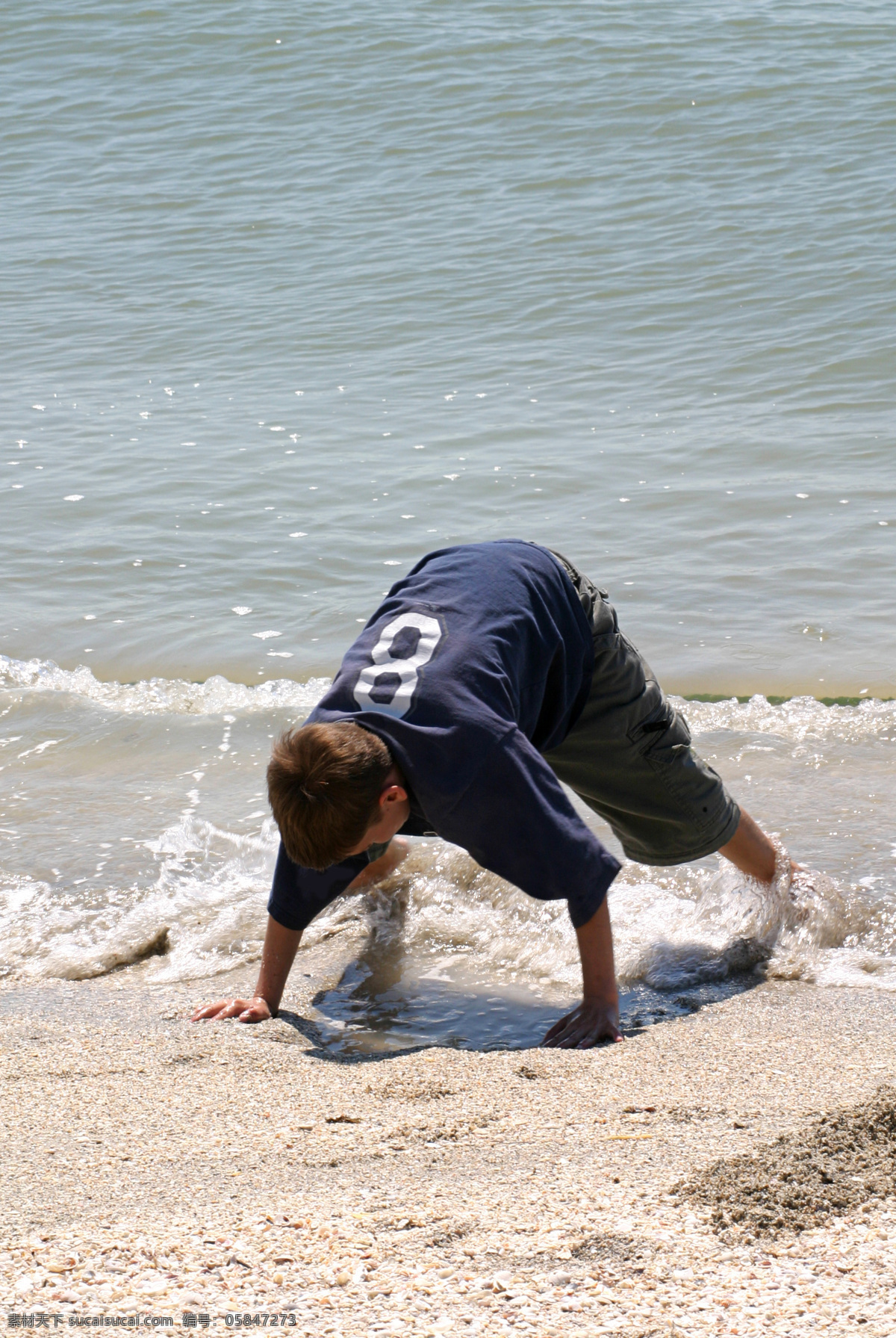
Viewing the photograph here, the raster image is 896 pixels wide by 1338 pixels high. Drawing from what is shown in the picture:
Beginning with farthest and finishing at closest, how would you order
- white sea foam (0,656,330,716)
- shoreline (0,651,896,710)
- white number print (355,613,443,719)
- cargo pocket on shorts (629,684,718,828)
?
white sea foam (0,656,330,716), shoreline (0,651,896,710), cargo pocket on shorts (629,684,718,828), white number print (355,613,443,719)

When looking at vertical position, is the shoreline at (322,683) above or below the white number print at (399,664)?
below

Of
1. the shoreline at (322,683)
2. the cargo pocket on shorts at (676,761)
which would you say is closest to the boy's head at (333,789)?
the cargo pocket on shorts at (676,761)

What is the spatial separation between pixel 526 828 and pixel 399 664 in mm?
412

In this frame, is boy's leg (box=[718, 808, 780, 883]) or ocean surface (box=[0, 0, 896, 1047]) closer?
boy's leg (box=[718, 808, 780, 883])

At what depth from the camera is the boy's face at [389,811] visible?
2.46 m

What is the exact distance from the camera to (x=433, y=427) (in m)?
8.55

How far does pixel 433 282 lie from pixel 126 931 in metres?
8.60

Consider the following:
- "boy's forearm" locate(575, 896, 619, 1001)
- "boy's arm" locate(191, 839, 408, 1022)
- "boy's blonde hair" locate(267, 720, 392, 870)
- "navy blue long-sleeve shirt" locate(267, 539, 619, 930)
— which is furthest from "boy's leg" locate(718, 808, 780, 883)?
"boy's blonde hair" locate(267, 720, 392, 870)

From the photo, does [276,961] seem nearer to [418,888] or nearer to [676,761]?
[418,888]

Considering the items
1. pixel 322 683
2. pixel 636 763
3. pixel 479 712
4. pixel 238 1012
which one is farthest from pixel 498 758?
pixel 322 683

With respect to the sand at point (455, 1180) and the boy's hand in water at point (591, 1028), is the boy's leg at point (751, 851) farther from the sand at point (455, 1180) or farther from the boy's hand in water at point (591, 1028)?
the boy's hand in water at point (591, 1028)

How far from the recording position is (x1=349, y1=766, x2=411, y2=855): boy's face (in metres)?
2.46

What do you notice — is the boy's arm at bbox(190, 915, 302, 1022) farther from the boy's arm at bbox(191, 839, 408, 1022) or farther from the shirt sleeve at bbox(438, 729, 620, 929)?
the shirt sleeve at bbox(438, 729, 620, 929)

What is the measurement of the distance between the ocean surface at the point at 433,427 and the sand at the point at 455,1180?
1.55 feet
